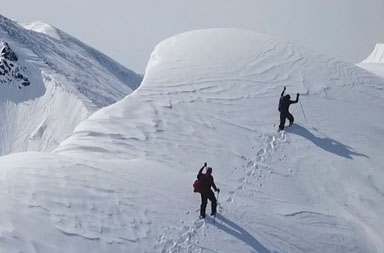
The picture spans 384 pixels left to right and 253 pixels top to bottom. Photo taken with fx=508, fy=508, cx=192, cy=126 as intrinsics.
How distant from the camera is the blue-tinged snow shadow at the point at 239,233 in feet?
49.5

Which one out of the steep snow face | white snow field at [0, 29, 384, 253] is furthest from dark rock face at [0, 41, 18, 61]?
white snow field at [0, 29, 384, 253]

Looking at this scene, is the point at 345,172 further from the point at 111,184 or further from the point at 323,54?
the point at 323,54

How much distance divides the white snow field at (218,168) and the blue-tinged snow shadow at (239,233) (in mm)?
44

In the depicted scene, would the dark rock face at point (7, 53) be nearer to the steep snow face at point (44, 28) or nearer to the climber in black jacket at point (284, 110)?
the steep snow face at point (44, 28)

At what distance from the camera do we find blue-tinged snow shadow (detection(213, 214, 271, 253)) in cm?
1509

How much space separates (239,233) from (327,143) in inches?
288

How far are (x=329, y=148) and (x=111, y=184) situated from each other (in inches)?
364

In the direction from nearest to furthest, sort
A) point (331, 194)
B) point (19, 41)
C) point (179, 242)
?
point (179, 242) < point (331, 194) < point (19, 41)

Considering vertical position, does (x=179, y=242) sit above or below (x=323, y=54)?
below

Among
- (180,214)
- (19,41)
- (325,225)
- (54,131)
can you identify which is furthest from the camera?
(19,41)

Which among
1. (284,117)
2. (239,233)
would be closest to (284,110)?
(284,117)

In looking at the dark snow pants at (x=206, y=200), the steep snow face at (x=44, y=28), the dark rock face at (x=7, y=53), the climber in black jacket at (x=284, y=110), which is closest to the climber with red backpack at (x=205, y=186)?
the dark snow pants at (x=206, y=200)

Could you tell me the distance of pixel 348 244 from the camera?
16.3 metres

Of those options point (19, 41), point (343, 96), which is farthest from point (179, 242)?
point (19, 41)
